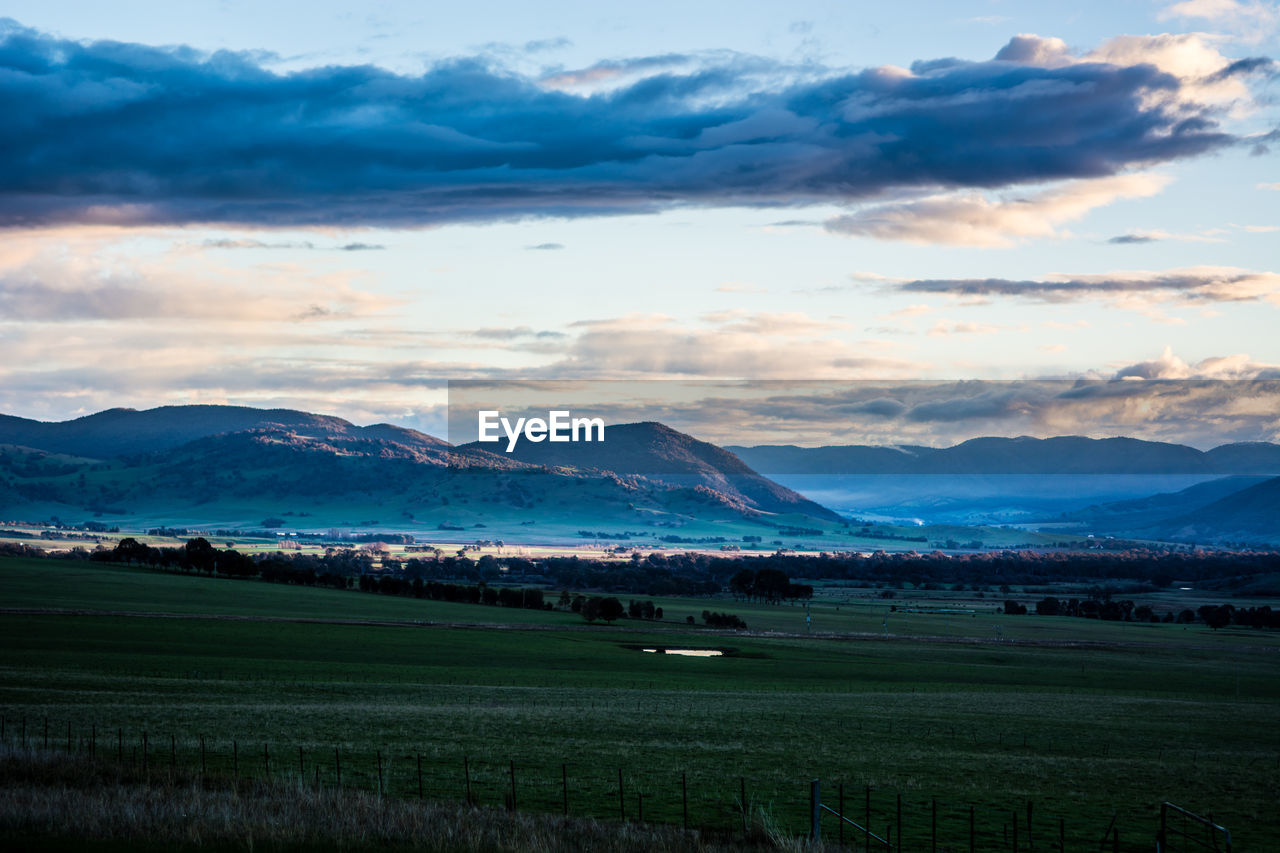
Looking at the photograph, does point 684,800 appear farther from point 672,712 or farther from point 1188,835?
point 672,712

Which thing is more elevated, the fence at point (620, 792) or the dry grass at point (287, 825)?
the dry grass at point (287, 825)

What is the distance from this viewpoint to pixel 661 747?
4166 cm

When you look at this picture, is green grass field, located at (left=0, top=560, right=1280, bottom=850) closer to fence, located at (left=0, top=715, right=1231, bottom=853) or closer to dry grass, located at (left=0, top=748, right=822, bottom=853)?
fence, located at (left=0, top=715, right=1231, bottom=853)

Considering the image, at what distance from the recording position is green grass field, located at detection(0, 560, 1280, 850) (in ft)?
108

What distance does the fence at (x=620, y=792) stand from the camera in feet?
90.2

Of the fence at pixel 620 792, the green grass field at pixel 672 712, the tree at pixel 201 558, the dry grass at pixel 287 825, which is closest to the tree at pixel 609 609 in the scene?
the green grass field at pixel 672 712

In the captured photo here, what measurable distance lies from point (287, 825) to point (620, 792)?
318 inches

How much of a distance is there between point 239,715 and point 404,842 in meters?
26.4

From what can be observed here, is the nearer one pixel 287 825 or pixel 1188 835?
pixel 287 825

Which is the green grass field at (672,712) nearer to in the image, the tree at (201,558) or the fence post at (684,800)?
the fence post at (684,800)

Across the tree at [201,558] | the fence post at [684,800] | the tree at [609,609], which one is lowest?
the tree at [609,609]

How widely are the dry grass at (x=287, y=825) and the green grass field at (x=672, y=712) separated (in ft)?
13.8

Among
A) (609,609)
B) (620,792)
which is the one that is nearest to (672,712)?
(620,792)

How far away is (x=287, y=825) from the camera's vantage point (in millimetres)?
22078
